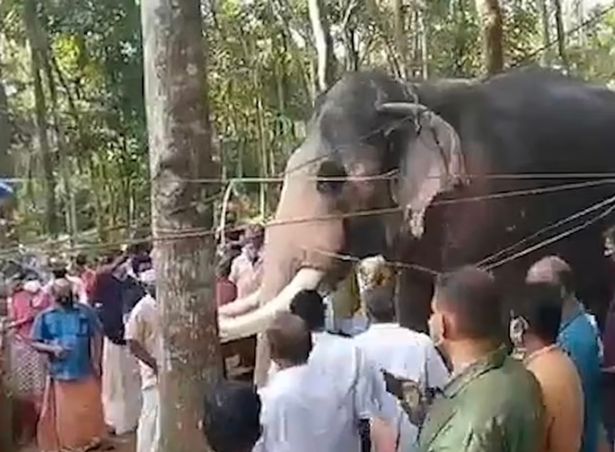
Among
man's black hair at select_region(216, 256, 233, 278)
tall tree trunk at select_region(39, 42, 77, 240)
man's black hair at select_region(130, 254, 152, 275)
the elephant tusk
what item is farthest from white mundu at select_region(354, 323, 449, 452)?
tall tree trunk at select_region(39, 42, 77, 240)

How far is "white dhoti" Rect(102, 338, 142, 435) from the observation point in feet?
32.4

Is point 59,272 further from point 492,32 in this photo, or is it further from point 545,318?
point 545,318

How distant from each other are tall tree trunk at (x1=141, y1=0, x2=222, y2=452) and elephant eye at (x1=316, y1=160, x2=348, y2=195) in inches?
84.2

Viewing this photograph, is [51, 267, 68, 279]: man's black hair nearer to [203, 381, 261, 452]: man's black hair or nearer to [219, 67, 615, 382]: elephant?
[219, 67, 615, 382]: elephant

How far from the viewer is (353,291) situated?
859 centimetres

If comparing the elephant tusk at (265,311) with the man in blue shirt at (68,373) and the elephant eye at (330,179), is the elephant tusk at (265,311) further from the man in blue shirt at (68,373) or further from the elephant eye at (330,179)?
the man in blue shirt at (68,373)

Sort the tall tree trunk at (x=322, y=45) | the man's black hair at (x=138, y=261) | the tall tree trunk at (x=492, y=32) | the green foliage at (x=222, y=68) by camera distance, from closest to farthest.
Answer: the tall tree trunk at (x=492, y=32) < the man's black hair at (x=138, y=261) < the tall tree trunk at (x=322, y=45) < the green foliage at (x=222, y=68)

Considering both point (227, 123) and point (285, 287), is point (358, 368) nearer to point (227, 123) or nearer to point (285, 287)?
point (285, 287)

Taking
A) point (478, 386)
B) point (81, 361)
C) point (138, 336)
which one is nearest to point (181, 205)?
point (478, 386)

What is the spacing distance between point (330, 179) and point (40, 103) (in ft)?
46.0

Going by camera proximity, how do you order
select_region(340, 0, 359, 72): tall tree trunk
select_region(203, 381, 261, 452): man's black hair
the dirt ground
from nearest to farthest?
select_region(203, 381, 261, 452): man's black hair < the dirt ground < select_region(340, 0, 359, 72): tall tree trunk

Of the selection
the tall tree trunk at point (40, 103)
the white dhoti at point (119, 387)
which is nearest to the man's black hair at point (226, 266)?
the white dhoti at point (119, 387)

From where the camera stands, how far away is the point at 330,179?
7.51 m

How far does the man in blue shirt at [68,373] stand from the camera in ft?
29.1
